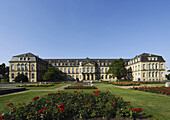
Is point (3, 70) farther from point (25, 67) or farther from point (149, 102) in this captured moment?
point (149, 102)

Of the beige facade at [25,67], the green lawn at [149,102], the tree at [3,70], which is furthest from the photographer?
the tree at [3,70]

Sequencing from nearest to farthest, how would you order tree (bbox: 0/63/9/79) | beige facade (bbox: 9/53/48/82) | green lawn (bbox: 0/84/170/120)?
1. green lawn (bbox: 0/84/170/120)
2. beige facade (bbox: 9/53/48/82)
3. tree (bbox: 0/63/9/79)

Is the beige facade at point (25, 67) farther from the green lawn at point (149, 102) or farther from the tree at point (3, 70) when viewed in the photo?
the green lawn at point (149, 102)

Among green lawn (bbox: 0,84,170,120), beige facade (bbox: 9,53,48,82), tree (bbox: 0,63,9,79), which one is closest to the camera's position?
green lawn (bbox: 0,84,170,120)

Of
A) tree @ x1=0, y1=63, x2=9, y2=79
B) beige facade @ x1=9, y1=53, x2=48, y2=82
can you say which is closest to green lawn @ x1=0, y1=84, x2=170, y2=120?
beige facade @ x1=9, y1=53, x2=48, y2=82

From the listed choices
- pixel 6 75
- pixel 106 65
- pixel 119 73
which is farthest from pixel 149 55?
pixel 6 75

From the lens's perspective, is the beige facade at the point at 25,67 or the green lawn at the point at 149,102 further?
the beige facade at the point at 25,67

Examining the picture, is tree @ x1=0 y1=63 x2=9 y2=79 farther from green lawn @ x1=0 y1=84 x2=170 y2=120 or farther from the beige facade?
green lawn @ x1=0 y1=84 x2=170 y2=120

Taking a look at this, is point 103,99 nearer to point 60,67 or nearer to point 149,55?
point 149,55

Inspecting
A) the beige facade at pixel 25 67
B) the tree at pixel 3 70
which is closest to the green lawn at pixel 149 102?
the beige facade at pixel 25 67

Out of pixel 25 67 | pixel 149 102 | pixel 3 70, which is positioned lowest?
pixel 3 70

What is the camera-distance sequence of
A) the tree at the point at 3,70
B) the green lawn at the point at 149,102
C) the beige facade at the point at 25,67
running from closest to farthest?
the green lawn at the point at 149,102 → the beige facade at the point at 25,67 → the tree at the point at 3,70

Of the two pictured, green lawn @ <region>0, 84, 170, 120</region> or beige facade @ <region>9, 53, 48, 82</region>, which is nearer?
green lawn @ <region>0, 84, 170, 120</region>

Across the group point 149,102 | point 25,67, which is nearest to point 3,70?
point 25,67
